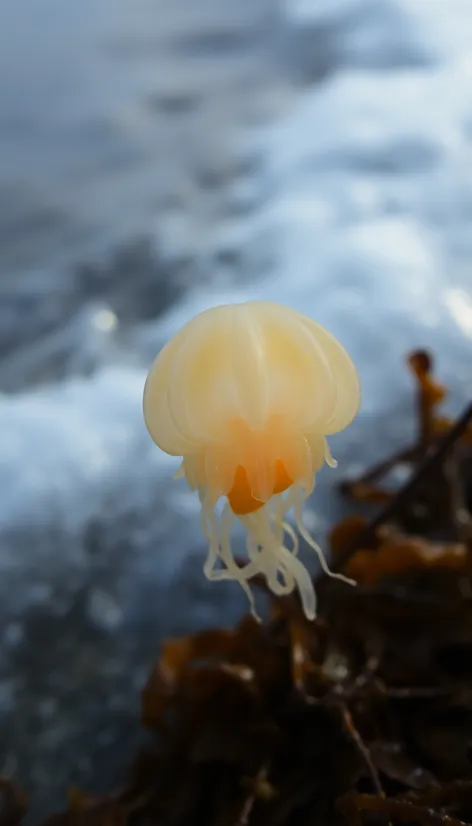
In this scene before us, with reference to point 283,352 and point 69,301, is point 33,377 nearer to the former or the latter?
point 69,301

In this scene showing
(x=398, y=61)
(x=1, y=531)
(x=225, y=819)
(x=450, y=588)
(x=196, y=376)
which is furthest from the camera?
(x=398, y=61)

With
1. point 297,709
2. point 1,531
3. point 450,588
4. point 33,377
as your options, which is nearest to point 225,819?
point 297,709

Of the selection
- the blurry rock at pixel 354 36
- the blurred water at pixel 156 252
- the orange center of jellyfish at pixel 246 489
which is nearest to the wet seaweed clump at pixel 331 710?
the blurred water at pixel 156 252

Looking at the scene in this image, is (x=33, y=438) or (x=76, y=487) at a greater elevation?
(x=33, y=438)

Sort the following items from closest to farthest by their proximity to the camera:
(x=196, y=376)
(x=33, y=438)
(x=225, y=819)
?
(x=196, y=376) → (x=225, y=819) → (x=33, y=438)

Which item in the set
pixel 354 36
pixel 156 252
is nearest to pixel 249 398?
pixel 156 252

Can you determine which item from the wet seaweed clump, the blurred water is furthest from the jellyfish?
the blurred water

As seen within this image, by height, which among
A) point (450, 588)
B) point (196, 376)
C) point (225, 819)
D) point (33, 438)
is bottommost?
point (225, 819)
